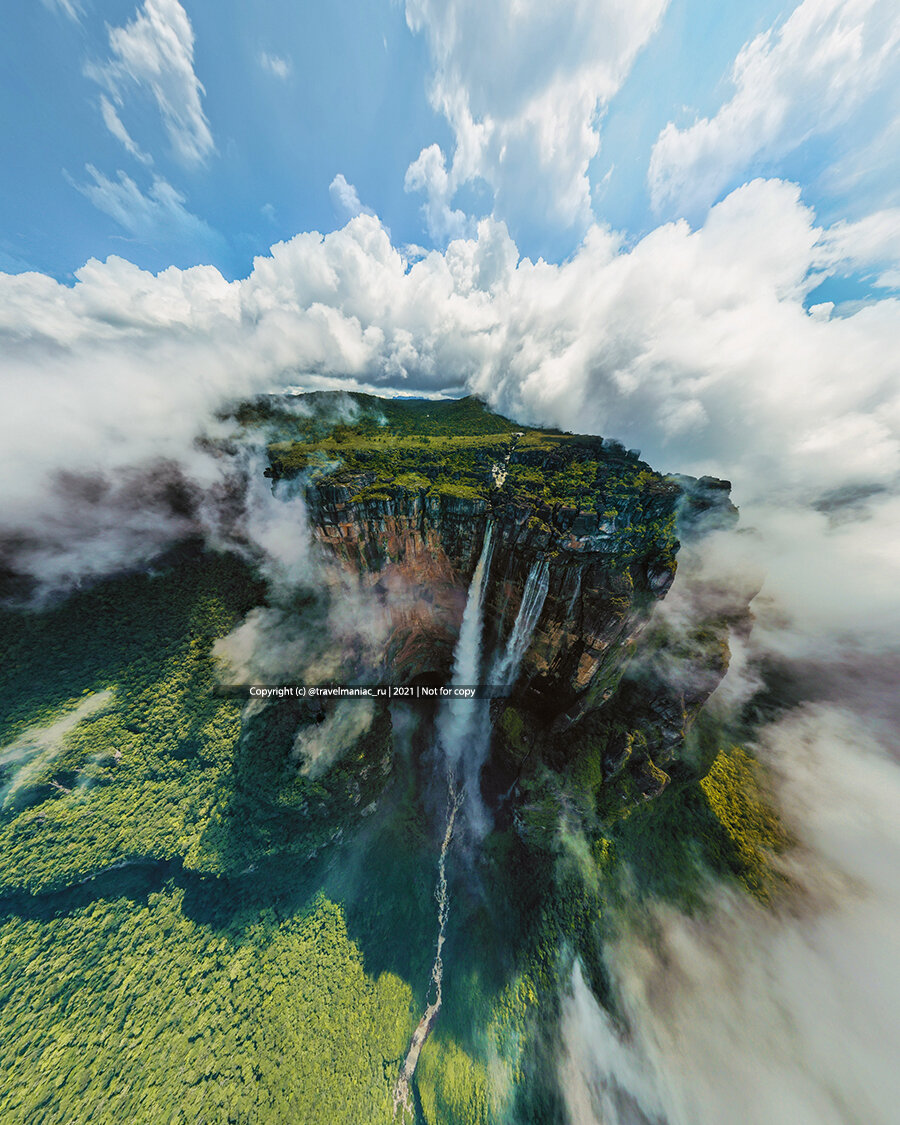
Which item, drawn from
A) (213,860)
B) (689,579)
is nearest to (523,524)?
(689,579)

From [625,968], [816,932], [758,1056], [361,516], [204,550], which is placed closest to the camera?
[758,1056]

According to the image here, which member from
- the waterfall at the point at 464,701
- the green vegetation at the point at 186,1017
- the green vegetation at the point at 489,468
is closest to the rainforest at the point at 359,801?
the green vegetation at the point at 186,1017

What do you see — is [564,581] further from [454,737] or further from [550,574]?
[454,737]

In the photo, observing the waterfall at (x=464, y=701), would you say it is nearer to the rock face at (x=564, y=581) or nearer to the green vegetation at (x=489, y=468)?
the rock face at (x=564, y=581)

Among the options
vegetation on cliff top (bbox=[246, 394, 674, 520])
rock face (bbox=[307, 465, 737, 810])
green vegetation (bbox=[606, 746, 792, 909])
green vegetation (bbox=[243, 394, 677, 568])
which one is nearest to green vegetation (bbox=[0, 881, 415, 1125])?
rock face (bbox=[307, 465, 737, 810])

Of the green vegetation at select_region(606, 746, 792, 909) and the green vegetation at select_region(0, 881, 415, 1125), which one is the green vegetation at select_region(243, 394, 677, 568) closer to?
the green vegetation at select_region(606, 746, 792, 909)

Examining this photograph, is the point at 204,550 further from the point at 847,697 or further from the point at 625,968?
the point at 847,697
